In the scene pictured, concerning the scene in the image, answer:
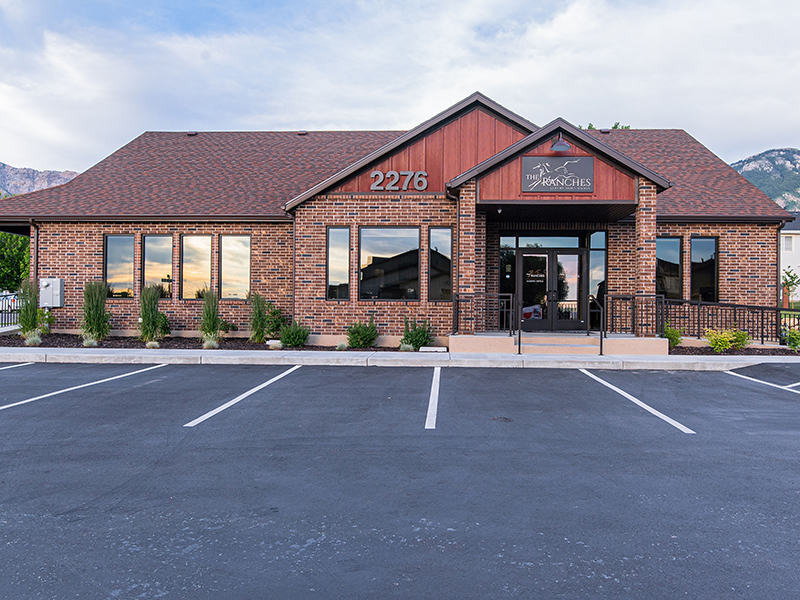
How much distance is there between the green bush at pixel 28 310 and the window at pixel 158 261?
278 cm

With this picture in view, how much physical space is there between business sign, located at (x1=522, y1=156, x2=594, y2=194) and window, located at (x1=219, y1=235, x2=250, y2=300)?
26.7 ft

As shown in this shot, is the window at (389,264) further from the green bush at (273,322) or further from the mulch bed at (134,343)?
the green bush at (273,322)

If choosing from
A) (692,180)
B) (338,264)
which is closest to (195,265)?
(338,264)

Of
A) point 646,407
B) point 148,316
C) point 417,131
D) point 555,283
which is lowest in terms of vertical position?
point 646,407

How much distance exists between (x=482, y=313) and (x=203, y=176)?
398 inches

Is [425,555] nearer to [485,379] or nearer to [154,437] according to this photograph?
[154,437]

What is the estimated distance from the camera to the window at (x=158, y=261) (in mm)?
15562

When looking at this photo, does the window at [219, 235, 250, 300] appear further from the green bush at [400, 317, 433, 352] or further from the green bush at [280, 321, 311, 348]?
the green bush at [400, 317, 433, 352]

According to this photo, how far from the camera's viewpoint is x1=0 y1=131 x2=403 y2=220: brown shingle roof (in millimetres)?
15469

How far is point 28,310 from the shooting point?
14.3 metres

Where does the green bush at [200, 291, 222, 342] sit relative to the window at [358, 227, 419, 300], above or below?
below

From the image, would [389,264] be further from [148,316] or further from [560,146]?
[148,316]

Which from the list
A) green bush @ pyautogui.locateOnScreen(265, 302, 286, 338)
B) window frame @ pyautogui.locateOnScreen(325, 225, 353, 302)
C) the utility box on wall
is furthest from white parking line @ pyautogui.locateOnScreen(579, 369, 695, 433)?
the utility box on wall

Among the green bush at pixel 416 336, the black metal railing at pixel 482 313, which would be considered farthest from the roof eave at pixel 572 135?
the green bush at pixel 416 336
